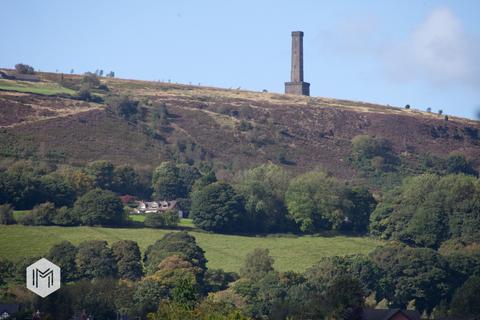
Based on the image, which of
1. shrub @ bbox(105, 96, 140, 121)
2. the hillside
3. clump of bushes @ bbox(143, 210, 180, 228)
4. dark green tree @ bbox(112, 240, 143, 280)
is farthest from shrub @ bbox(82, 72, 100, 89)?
dark green tree @ bbox(112, 240, 143, 280)

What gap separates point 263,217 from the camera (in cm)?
10838

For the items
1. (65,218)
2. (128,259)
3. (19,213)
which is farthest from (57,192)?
(128,259)

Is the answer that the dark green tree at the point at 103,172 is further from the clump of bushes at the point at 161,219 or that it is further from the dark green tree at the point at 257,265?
the dark green tree at the point at 257,265

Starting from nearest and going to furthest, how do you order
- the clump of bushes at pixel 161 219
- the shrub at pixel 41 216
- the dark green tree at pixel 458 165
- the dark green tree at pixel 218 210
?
the shrub at pixel 41 216, the clump of bushes at pixel 161 219, the dark green tree at pixel 218 210, the dark green tree at pixel 458 165

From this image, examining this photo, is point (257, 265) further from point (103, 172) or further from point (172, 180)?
point (172, 180)

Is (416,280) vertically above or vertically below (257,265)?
below

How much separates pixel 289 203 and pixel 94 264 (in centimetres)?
3084

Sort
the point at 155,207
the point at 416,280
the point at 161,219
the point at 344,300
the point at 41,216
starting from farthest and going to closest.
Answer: the point at 155,207, the point at 161,219, the point at 41,216, the point at 416,280, the point at 344,300

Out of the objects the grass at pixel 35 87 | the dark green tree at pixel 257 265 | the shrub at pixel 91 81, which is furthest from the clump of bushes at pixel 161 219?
the shrub at pixel 91 81

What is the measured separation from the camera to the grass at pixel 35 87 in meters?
144

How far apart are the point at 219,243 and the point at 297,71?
72595 millimetres

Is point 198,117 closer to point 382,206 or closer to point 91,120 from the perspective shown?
point 91,120

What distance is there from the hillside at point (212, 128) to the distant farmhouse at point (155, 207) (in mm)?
10630

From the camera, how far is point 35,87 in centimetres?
14900
